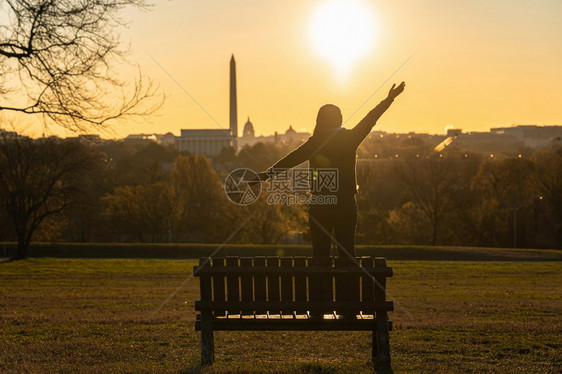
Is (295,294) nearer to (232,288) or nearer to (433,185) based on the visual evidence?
(232,288)

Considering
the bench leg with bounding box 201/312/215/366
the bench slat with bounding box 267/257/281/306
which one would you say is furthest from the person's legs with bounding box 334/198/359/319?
the bench leg with bounding box 201/312/215/366

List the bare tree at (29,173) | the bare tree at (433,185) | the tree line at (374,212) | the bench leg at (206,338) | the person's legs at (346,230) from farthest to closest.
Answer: the bare tree at (433,185) → the tree line at (374,212) → the bare tree at (29,173) → the person's legs at (346,230) → the bench leg at (206,338)

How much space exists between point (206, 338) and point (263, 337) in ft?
10.0

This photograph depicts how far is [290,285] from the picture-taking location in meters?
7.88

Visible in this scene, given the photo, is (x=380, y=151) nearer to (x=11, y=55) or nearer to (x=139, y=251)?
(x=139, y=251)

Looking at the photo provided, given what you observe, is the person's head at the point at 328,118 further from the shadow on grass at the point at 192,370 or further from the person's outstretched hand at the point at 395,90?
the shadow on grass at the point at 192,370

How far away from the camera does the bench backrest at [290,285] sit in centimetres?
779

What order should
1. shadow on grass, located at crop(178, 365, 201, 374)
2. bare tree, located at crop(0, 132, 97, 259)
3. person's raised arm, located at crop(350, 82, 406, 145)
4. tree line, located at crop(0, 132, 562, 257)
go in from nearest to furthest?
shadow on grass, located at crop(178, 365, 201, 374), person's raised arm, located at crop(350, 82, 406, 145), bare tree, located at crop(0, 132, 97, 259), tree line, located at crop(0, 132, 562, 257)

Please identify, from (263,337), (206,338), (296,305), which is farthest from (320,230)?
(263,337)

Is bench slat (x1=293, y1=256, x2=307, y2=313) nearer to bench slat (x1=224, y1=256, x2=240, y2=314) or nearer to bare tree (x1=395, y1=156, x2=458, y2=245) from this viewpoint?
bench slat (x1=224, y1=256, x2=240, y2=314)

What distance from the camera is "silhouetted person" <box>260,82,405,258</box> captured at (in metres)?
8.14

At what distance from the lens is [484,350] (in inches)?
372

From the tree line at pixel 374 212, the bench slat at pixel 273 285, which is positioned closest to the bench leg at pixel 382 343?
the bench slat at pixel 273 285

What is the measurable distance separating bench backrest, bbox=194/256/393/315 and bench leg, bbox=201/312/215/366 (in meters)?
0.14
